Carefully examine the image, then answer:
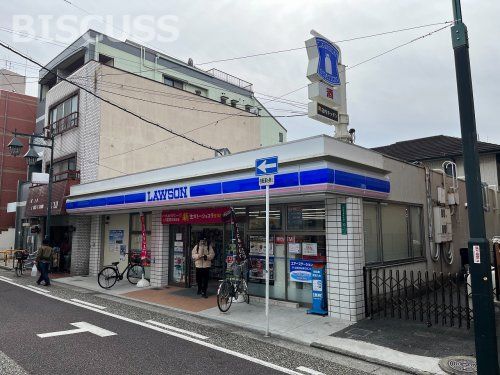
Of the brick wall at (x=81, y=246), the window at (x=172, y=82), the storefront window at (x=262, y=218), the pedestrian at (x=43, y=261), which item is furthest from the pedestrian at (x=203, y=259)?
the window at (x=172, y=82)

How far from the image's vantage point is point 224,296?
941 centimetres

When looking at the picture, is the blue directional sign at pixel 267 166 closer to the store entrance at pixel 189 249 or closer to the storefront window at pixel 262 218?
the storefront window at pixel 262 218

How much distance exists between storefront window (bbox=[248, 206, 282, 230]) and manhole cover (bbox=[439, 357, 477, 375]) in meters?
5.36

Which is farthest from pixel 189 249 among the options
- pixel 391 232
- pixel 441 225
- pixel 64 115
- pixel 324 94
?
pixel 64 115

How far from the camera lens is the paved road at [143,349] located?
5633 millimetres

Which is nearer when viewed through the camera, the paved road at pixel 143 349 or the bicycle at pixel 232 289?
the paved road at pixel 143 349

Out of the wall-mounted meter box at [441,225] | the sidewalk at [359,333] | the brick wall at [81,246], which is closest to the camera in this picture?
the sidewalk at [359,333]

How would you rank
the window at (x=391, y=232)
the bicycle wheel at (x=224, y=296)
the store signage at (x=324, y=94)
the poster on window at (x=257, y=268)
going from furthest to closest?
the poster on window at (x=257, y=268)
the window at (x=391, y=232)
the store signage at (x=324, y=94)
the bicycle wheel at (x=224, y=296)

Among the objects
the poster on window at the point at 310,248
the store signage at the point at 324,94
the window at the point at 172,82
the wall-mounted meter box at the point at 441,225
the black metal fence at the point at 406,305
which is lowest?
the black metal fence at the point at 406,305

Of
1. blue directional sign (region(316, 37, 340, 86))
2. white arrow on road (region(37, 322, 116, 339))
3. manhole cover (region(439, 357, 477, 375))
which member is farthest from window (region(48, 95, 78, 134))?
manhole cover (region(439, 357, 477, 375))

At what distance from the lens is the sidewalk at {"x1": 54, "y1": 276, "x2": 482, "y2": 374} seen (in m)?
6.25

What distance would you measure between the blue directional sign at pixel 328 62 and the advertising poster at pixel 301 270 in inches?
183

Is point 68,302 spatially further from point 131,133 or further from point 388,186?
point 131,133

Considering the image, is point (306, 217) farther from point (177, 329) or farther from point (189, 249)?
point (189, 249)
